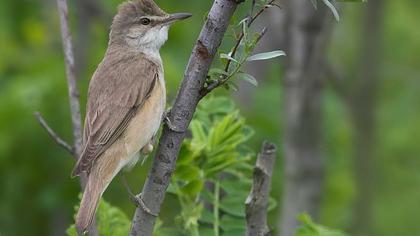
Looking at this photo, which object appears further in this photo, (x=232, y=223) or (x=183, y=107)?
(x=232, y=223)

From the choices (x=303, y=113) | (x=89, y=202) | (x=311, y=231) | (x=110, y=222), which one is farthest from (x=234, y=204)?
(x=303, y=113)

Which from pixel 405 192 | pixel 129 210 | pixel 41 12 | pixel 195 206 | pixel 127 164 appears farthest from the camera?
pixel 41 12

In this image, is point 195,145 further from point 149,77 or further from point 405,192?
point 405,192

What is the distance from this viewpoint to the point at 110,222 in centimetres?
468

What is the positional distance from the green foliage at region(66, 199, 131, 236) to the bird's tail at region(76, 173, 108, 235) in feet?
0.45

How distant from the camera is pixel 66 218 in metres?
8.28

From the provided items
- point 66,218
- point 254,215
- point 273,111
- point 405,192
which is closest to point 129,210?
point 66,218

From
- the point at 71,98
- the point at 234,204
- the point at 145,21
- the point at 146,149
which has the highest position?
the point at 145,21

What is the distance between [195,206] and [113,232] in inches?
14.7

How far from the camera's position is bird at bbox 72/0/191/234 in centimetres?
474

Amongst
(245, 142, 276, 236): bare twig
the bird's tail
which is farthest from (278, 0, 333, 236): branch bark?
(245, 142, 276, 236): bare twig

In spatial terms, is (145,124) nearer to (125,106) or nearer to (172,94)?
(125,106)

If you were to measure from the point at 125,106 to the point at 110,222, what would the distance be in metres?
0.63

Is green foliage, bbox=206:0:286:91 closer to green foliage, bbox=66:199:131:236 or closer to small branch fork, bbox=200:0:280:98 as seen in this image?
small branch fork, bbox=200:0:280:98
